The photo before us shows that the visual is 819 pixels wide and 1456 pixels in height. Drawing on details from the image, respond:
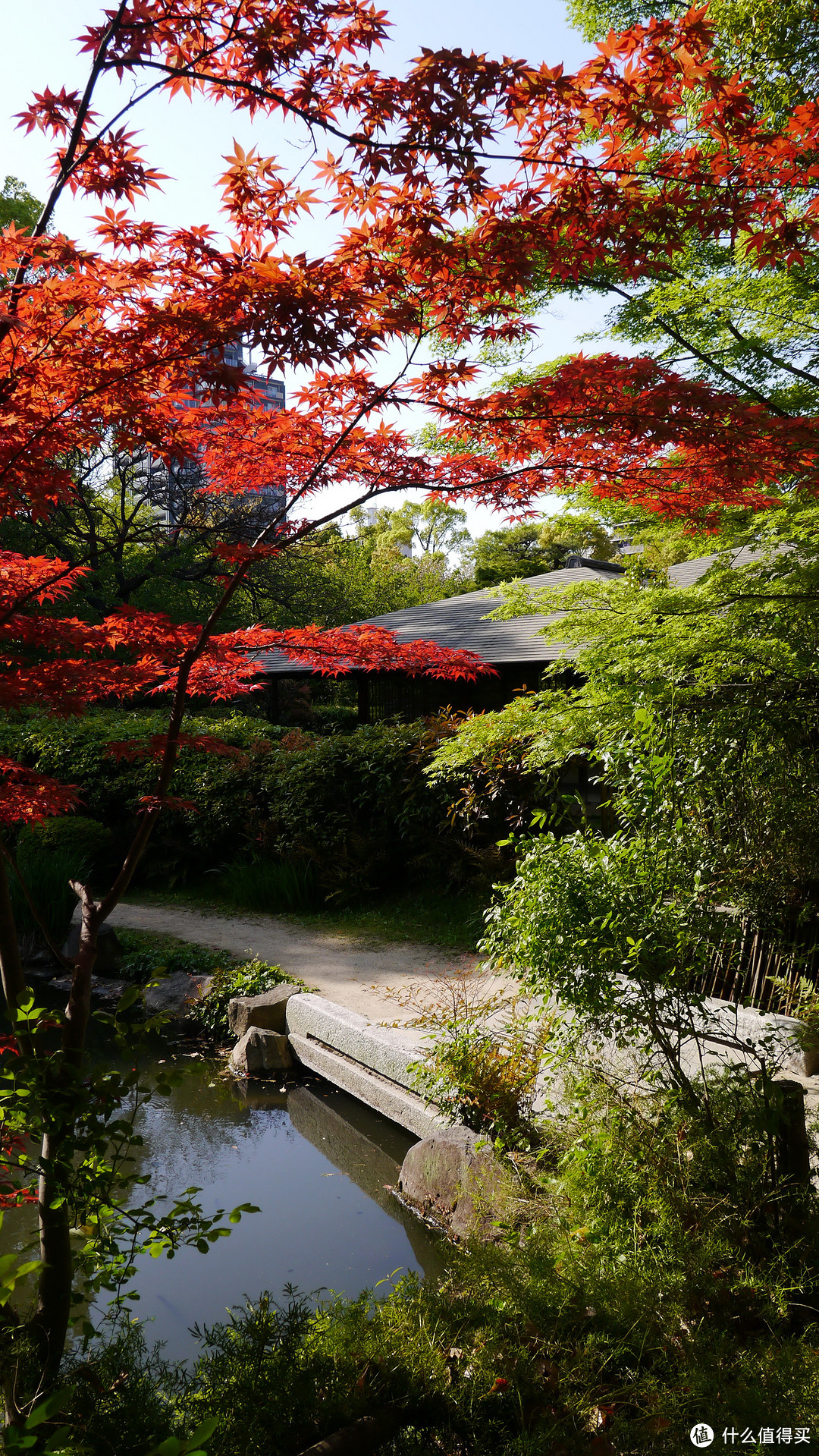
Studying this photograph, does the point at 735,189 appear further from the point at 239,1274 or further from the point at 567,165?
the point at 239,1274

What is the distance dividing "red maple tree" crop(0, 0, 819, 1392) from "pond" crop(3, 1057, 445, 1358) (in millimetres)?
1405

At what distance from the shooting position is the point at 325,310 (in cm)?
288

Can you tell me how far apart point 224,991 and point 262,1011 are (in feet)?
2.38

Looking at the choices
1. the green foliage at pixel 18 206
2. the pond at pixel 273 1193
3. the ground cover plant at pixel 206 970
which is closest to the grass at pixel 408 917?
the ground cover plant at pixel 206 970

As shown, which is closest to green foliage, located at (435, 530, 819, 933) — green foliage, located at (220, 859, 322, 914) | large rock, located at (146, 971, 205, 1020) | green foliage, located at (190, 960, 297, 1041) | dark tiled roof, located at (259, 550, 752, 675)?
green foliage, located at (190, 960, 297, 1041)

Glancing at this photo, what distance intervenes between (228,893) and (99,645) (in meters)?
6.97

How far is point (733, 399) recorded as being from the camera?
11.2 ft

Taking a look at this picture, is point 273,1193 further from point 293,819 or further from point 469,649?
point 469,649

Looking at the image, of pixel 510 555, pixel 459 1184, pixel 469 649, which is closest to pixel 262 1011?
pixel 459 1184

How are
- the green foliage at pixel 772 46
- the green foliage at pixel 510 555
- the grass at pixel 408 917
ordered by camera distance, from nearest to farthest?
the green foliage at pixel 772 46 → the grass at pixel 408 917 → the green foliage at pixel 510 555

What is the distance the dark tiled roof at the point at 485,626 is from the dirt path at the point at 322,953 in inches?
144

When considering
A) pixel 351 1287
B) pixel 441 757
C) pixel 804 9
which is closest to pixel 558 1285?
pixel 351 1287

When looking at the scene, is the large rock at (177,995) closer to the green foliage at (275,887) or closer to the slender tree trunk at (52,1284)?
the green foliage at (275,887)

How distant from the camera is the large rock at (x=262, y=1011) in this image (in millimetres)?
6199
